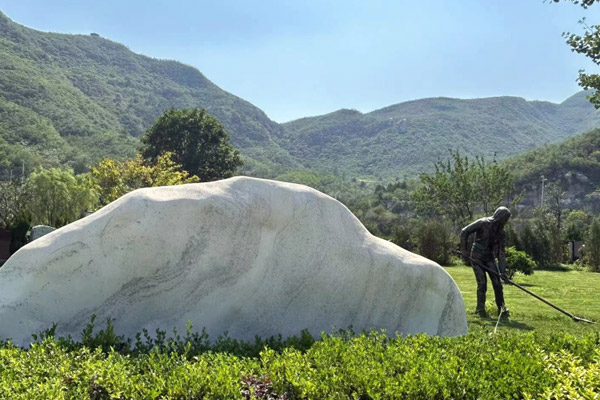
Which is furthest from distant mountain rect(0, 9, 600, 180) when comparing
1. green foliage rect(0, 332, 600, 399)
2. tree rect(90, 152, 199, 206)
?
green foliage rect(0, 332, 600, 399)

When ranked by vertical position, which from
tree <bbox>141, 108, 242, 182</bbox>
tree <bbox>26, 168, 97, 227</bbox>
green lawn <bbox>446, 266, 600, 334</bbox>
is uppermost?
tree <bbox>141, 108, 242, 182</bbox>

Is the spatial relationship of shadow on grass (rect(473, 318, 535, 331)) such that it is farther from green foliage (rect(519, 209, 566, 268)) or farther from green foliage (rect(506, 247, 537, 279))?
green foliage (rect(519, 209, 566, 268))

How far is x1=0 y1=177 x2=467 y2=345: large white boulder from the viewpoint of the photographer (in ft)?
18.2

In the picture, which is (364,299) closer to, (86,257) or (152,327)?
(152,327)

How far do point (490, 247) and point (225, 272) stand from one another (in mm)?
5931

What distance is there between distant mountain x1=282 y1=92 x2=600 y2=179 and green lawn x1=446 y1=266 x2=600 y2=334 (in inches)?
4203

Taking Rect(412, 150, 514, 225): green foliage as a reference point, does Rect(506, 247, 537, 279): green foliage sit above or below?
below

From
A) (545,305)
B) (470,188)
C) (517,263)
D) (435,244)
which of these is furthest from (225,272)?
(470,188)

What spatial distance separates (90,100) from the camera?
108 metres

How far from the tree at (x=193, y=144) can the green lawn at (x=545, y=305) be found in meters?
27.7

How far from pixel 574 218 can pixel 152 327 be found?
198ft

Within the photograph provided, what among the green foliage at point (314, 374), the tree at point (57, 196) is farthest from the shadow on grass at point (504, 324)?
the tree at point (57, 196)

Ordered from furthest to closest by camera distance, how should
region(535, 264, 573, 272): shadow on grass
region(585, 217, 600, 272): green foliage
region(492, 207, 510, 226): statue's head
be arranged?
region(585, 217, 600, 272): green foliage, region(535, 264, 573, 272): shadow on grass, region(492, 207, 510, 226): statue's head

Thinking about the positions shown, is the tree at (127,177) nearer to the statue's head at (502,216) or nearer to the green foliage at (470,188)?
the green foliage at (470,188)
